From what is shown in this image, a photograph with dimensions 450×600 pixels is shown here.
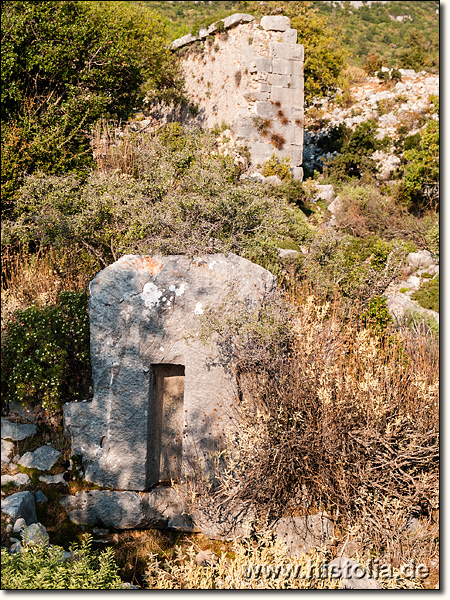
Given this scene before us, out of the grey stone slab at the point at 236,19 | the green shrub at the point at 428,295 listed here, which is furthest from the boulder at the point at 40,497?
the grey stone slab at the point at 236,19

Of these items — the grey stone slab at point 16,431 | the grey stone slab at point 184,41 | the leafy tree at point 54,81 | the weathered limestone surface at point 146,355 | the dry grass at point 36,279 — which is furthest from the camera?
the grey stone slab at point 184,41

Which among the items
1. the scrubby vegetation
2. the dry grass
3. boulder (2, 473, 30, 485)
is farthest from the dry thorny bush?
the dry grass

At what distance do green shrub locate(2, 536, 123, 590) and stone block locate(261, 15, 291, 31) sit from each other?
12.8 m

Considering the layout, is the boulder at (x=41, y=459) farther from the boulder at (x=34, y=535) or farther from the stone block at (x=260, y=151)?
the stone block at (x=260, y=151)

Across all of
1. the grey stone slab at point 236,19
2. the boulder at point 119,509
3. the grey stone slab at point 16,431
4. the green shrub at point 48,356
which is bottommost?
the boulder at point 119,509

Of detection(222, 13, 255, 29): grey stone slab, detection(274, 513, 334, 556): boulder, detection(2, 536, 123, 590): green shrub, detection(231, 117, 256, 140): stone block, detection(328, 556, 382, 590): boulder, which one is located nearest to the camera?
detection(2, 536, 123, 590): green shrub

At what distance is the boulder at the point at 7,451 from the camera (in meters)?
4.93

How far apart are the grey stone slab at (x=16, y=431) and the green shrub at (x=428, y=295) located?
5964 mm

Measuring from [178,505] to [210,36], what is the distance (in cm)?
1394

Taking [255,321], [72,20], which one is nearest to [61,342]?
[255,321]

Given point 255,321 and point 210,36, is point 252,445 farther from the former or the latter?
point 210,36

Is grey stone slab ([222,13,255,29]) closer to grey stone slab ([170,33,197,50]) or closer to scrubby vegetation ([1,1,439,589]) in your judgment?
grey stone slab ([170,33,197,50])

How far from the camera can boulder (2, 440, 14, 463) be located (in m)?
4.93

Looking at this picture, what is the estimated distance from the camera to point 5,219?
26.7ft
